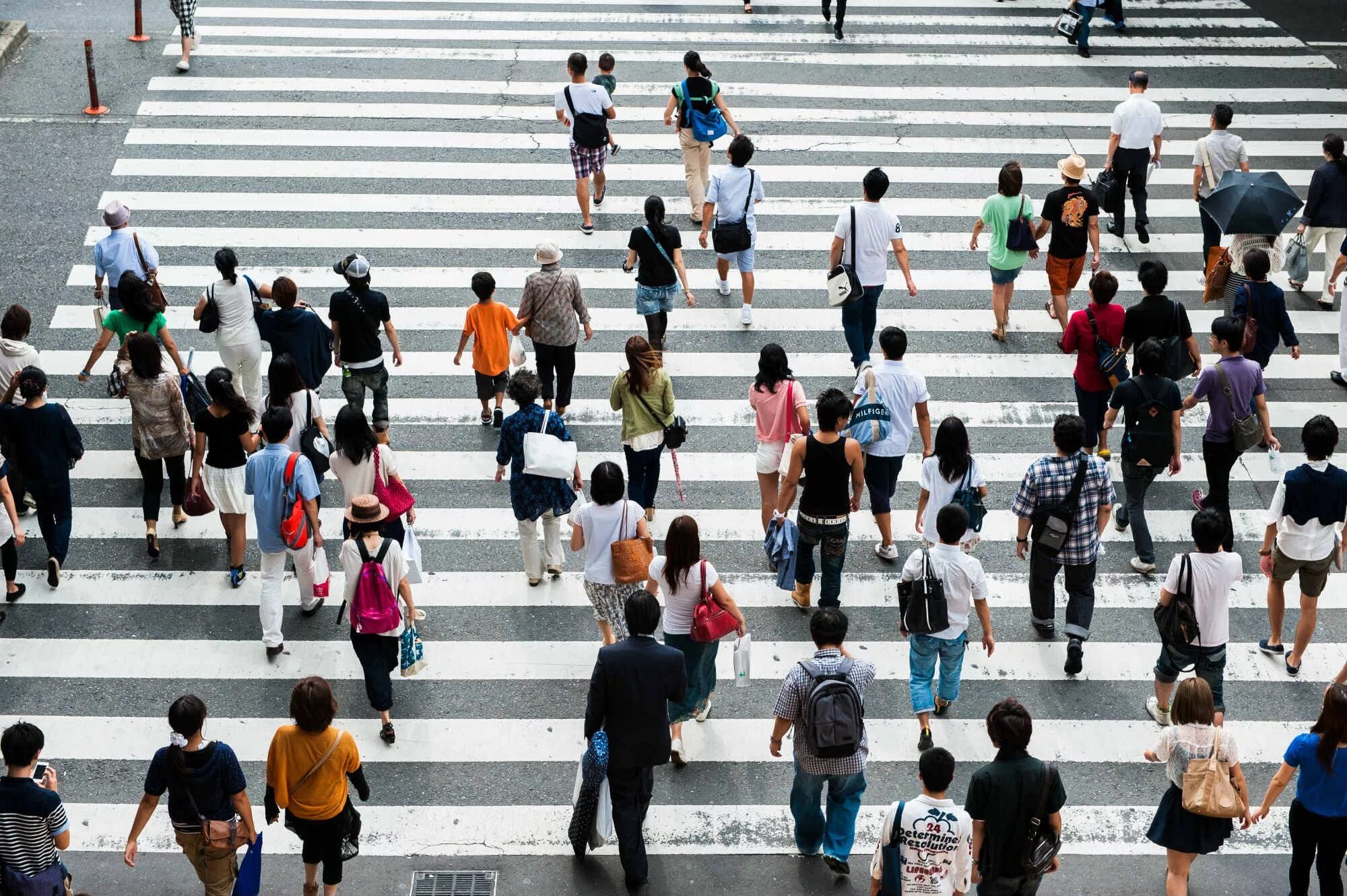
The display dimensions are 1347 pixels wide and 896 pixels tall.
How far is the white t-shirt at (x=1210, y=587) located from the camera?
8.91m

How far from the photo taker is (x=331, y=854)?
26.0ft

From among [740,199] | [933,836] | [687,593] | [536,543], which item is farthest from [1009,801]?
[740,199]

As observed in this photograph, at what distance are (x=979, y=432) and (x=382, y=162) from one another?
300 inches

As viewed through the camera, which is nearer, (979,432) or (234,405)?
(234,405)

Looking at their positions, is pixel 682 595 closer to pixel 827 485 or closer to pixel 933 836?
pixel 827 485

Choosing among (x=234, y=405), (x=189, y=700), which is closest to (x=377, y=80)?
(x=234, y=405)

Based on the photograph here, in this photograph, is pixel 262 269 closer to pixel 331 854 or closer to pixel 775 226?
pixel 775 226

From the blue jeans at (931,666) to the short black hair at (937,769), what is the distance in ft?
6.70

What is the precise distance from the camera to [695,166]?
15.2 meters

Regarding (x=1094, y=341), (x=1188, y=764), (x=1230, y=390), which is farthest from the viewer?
(x=1094, y=341)

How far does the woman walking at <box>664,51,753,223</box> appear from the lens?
15031mm

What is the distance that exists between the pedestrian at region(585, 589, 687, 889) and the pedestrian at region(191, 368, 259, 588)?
12.1 feet

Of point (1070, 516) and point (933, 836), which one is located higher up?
point (1070, 516)

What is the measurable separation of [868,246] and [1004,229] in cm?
137
